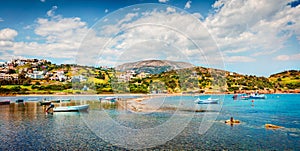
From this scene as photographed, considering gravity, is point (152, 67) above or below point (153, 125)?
above

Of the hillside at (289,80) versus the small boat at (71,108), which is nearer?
the small boat at (71,108)

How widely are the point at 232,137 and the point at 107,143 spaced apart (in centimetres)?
1244

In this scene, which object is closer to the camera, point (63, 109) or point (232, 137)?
point (232, 137)

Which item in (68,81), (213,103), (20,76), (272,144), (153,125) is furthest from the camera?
(20,76)

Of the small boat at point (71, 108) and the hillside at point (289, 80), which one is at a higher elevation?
the hillside at point (289, 80)

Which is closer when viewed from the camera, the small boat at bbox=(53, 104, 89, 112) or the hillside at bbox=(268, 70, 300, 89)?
the small boat at bbox=(53, 104, 89, 112)

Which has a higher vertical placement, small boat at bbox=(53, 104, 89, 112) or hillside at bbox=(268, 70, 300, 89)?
hillside at bbox=(268, 70, 300, 89)

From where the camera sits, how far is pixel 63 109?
53.2m

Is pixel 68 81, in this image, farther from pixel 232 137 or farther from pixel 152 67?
pixel 232 137

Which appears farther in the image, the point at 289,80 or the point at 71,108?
the point at 289,80

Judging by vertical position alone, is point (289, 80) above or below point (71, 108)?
above

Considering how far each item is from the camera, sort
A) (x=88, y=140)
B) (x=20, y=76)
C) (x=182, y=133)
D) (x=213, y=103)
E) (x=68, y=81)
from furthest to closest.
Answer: (x=20, y=76) < (x=68, y=81) < (x=213, y=103) < (x=182, y=133) < (x=88, y=140)

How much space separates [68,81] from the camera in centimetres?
13975

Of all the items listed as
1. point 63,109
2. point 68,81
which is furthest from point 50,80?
point 63,109
